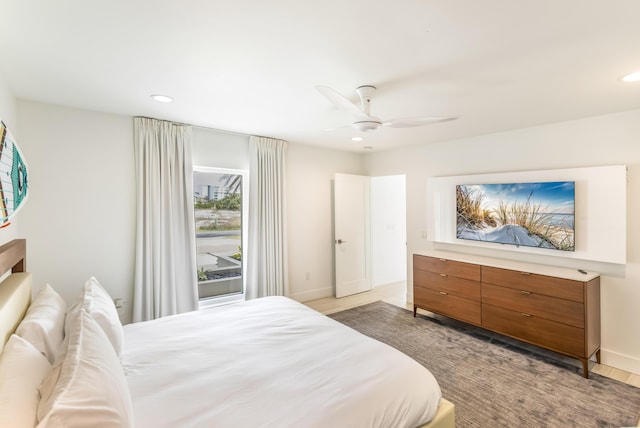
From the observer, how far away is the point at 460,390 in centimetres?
249

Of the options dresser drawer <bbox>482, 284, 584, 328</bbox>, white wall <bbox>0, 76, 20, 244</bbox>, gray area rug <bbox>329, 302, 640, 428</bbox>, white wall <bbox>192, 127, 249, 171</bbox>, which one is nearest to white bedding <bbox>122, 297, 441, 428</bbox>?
gray area rug <bbox>329, 302, 640, 428</bbox>

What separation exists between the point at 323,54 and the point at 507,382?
306 cm

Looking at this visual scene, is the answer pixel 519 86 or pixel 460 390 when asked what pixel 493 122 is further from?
pixel 460 390

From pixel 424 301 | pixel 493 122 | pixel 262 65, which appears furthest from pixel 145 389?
pixel 493 122

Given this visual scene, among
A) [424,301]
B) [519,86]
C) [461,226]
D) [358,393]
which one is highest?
[519,86]

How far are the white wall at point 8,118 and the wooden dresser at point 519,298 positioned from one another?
4.22m

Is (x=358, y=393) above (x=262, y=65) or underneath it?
underneath

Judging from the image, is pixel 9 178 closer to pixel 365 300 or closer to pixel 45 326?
pixel 45 326

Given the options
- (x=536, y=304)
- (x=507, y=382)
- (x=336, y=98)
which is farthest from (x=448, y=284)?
(x=336, y=98)

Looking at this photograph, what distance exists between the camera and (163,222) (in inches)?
132

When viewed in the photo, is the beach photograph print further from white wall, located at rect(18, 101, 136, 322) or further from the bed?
white wall, located at rect(18, 101, 136, 322)

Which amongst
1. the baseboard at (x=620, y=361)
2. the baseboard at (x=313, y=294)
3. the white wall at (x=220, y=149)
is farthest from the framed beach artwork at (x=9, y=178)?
the baseboard at (x=620, y=361)

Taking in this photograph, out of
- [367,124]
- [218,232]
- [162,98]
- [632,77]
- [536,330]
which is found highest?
[162,98]

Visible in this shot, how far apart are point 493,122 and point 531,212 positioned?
1.10 m
